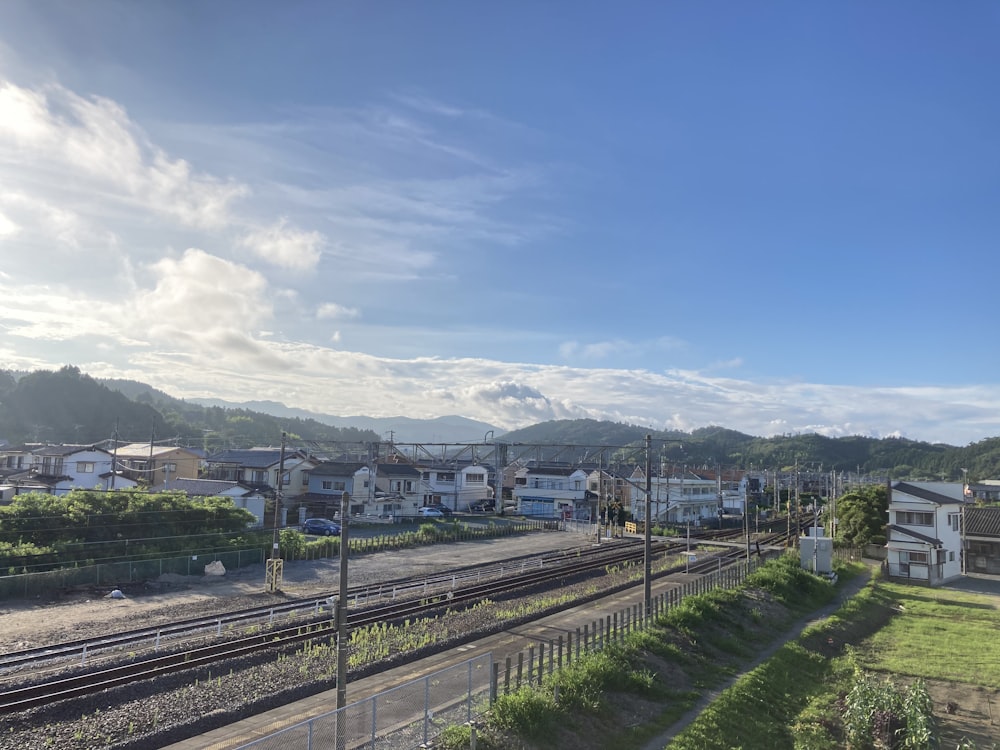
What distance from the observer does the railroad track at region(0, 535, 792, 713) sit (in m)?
16.5

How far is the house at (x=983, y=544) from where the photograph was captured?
45156 millimetres

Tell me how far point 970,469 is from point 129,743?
15118 centimetres

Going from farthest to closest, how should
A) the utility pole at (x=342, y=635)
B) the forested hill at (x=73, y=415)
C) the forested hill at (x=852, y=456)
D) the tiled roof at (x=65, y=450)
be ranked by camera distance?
the forested hill at (x=852, y=456), the forested hill at (x=73, y=415), the tiled roof at (x=65, y=450), the utility pole at (x=342, y=635)

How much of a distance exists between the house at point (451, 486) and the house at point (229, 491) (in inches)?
1058

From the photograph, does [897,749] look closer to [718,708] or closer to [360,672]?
[718,708]

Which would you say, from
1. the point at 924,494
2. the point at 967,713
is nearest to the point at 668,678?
the point at 967,713

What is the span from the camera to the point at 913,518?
4341 centimetres

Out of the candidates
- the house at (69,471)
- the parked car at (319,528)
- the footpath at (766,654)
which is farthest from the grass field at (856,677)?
the house at (69,471)

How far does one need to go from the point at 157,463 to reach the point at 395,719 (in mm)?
61193

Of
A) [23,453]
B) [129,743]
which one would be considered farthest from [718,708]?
[23,453]

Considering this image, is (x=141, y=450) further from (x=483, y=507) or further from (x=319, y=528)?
(x=483, y=507)

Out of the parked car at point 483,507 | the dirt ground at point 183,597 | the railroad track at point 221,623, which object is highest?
the railroad track at point 221,623

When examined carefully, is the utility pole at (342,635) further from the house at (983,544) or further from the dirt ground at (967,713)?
the house at (983,544)

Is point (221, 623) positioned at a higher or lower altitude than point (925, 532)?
lower
